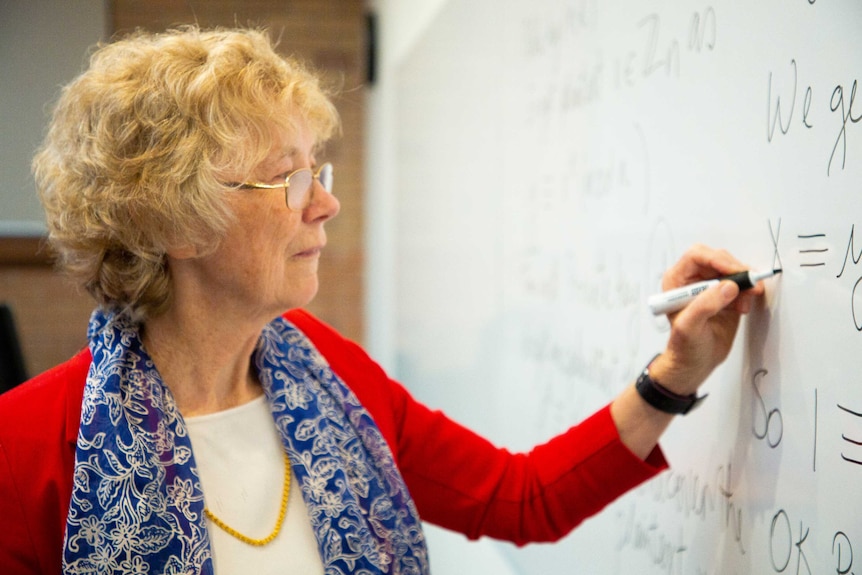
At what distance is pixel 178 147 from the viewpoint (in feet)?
3.09

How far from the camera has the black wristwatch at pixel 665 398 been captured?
2.92 ft

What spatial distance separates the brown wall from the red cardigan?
86.1 inches

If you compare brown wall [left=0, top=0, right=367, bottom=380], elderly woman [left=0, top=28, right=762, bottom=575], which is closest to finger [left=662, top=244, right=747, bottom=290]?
elderly woman [left=0, top=28, right=762, bottom=575]

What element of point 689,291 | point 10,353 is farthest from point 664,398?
point 10,353

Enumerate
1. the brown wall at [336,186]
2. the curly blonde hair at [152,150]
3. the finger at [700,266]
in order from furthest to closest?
the brown wall at [336,186]
the curly blonde hair at [152,150]
the finger at [700,266]

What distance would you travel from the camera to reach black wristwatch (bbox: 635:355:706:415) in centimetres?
89

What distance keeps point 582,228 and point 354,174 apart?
2327 millimetres

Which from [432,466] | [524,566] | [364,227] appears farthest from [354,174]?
[432,466]

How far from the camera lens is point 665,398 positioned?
0.89 m

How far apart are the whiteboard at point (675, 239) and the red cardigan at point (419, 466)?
0.34 ft

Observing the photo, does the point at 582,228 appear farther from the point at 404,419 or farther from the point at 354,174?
the point at 354,174

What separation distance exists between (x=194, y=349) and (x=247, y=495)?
8.0 inches

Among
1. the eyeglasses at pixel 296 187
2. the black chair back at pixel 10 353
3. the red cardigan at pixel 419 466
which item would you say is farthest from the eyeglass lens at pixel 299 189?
the black chair back at pixel 10 353

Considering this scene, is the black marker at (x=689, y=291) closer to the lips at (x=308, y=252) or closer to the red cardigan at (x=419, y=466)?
the red cardigan at (x=419, y=466)
